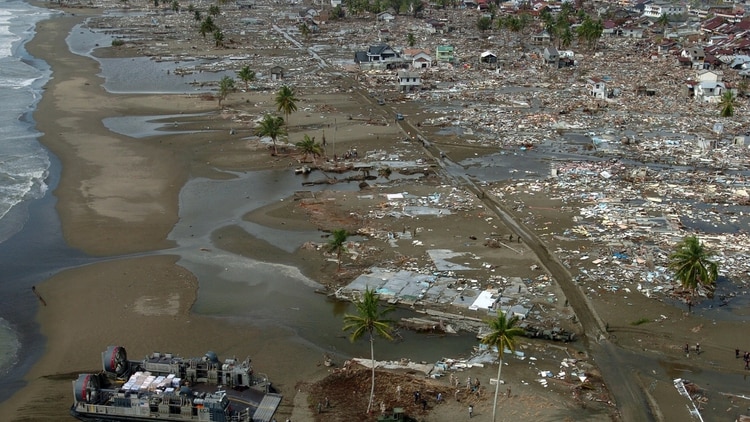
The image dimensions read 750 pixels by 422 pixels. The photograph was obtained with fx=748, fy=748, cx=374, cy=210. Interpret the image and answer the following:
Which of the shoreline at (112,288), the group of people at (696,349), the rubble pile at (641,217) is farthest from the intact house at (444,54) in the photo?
the group of people at (696,349)

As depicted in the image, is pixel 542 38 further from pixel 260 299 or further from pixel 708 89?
pixel 260 299

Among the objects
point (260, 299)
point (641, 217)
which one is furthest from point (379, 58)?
point (260, 299)

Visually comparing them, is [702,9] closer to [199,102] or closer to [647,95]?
[647,95]

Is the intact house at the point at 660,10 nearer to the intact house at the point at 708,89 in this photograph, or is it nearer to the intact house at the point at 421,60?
the intact house at the point at 421,60

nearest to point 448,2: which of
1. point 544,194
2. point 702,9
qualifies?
point 702,9

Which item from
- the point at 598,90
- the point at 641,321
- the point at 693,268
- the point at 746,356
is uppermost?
the point at 693,268

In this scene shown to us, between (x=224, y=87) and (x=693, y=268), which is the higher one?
(x=693, y=268)

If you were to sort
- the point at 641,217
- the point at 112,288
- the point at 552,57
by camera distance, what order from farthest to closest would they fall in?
the point at 552,57
the point at 641,217
the point at 112,288
